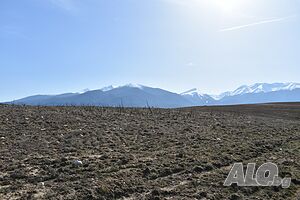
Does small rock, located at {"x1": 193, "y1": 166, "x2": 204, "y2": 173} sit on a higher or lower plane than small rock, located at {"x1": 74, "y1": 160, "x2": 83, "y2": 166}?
lower

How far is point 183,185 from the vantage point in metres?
10.4

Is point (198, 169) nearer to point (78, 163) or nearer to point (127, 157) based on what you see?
point (127, 157)

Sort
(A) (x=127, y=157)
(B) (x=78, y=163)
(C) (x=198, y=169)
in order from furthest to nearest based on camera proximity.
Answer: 1. (A) (x=127, y=157)
2. (C) (x=198, y=169)
3. (B) (x=78, y=163)

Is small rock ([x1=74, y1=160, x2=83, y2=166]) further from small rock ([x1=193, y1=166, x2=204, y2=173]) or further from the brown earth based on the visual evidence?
small rock ([x1=193, y1=166, x2=204, y2=173])

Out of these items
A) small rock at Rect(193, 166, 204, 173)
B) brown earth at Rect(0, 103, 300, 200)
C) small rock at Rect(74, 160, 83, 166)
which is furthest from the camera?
small rock at Rect(193, 166, 204, 173)

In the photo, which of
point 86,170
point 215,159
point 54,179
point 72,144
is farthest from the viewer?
point 72,144

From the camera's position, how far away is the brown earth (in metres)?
9.80

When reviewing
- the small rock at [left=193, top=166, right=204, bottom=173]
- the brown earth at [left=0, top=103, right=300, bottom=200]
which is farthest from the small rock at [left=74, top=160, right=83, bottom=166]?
the small rock at [left=193, top=166, right=204, bottom=173]

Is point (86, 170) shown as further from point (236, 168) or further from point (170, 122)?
point (170, 122)

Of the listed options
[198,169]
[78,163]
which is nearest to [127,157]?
[78,163]

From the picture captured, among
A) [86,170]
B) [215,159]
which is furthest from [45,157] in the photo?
[215,159]

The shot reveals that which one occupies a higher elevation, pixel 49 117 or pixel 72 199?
pixel 49 117

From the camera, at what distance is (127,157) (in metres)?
13.3

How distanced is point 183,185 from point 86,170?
10.6 ft
